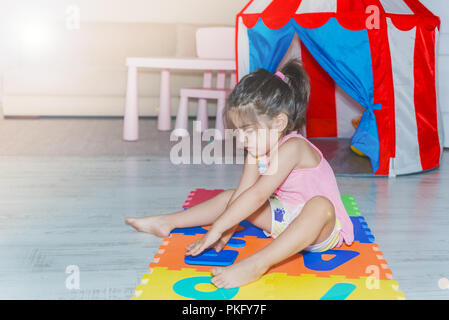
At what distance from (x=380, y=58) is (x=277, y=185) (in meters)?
1.14

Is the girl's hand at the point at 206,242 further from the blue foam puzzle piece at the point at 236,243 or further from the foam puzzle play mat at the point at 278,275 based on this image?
the blue foam puzzle piece at the point at 236,243

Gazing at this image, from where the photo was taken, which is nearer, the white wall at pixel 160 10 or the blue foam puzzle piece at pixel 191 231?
the blue foam puzzle piece at pixel 191 231

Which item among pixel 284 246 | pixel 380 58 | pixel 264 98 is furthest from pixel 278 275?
pixel 380 58

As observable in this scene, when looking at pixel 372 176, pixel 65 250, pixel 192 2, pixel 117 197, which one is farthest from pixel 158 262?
pixel 192 2

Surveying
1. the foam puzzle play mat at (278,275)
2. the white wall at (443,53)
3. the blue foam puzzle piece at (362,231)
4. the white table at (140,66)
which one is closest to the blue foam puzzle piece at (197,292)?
the foam puzzle play mat at (278,275)

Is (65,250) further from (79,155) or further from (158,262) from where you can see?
(79,155)

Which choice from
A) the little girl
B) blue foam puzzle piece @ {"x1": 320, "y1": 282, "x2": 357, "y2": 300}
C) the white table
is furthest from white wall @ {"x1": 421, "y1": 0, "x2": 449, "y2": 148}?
blue foam puzzle piece @ {"x1": 320, "y1": 282, "x2": 357, "y2": 300}

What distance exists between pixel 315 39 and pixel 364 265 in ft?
3.96

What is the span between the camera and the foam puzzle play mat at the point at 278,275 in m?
1.21

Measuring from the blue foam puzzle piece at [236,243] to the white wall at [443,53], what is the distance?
1.82m

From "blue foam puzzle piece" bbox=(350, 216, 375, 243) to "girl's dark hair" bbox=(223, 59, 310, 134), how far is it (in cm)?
40

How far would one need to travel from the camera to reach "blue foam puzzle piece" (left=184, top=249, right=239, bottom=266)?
53.4 inches

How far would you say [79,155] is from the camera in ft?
8.65

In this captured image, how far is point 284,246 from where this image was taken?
126 centimetres
